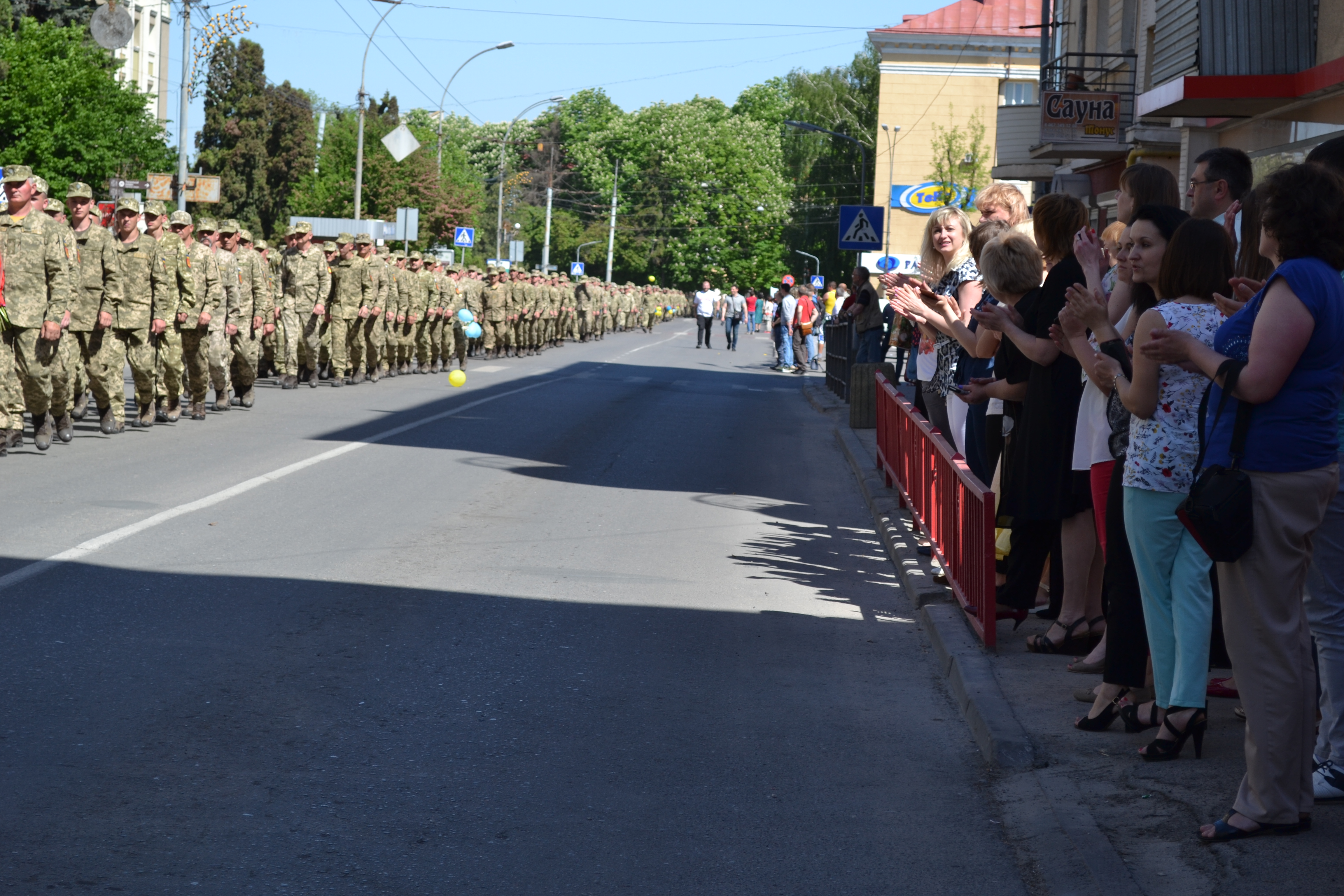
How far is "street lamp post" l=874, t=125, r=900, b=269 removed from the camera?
233 ft

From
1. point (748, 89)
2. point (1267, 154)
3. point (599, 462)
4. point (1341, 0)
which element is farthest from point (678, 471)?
point (748, 89)

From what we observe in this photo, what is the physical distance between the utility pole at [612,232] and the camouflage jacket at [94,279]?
80.9 meters

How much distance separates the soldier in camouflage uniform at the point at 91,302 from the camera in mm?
13562

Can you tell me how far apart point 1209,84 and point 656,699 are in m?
11.9

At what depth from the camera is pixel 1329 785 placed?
479cm

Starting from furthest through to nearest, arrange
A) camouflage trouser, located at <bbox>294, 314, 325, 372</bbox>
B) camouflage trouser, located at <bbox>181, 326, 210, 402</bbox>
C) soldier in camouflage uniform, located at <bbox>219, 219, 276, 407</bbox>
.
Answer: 1. camouflage trouser, located at <bbox>294, 314, 325, 372</bbox>
2. soldier in camouflage uniform, located at <bbox>219, 219, 276, 407</bbox>
3. camouflage trouser, located at <bbox>181, 326, 210, 402</bbox>

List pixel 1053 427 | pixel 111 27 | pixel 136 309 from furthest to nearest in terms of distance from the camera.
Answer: pixel 111 27 → pixel 136 309 → pixel 1053 427

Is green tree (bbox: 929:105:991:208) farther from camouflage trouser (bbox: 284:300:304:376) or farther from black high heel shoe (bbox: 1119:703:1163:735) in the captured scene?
black high heel shoe (bbox: 1119:703:1163:735)

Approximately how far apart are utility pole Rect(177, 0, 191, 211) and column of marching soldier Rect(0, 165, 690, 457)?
9.87 m

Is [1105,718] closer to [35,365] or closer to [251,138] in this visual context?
[35,365]

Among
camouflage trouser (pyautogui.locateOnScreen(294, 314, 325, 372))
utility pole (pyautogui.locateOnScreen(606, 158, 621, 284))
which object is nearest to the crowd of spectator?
camouflage trouser (pyautogui.locateOnScreen(294, 314, 325, 372))

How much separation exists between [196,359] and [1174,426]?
12.9 metres

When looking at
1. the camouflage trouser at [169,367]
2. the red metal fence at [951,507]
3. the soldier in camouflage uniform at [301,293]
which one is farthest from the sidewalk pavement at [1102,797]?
the soldier in camouflage uniform at [301,293]

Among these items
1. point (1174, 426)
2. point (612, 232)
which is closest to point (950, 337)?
point (1174, 426)
